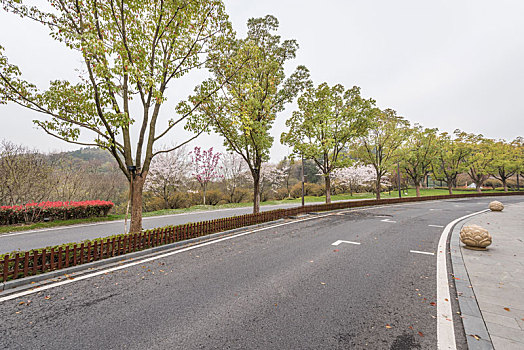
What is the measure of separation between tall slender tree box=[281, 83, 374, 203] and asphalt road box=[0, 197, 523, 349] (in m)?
12.6

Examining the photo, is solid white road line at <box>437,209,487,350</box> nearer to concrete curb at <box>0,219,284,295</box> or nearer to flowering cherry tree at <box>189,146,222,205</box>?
concrete curb at <box>0,219,284,295</box>

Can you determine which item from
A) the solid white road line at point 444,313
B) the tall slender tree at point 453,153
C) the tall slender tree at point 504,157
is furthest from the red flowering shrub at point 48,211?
the tall slender tree at point 504,157

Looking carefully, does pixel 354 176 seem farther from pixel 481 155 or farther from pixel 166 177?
pixel 166 177

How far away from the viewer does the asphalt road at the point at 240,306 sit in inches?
114

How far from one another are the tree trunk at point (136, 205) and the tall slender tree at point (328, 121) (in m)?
12.3

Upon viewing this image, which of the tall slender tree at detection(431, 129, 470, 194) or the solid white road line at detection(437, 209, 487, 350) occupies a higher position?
the tall slender tree at detection(431, 129, 470, 194)

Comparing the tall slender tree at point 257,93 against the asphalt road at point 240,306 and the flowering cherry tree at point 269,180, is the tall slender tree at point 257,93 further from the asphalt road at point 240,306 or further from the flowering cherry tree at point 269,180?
the flowering cherry tree at point 269,180

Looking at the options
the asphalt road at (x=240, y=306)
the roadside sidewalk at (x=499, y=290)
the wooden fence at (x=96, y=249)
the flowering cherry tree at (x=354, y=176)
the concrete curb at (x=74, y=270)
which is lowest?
the roadside sidewalk at (x=499, y=290)

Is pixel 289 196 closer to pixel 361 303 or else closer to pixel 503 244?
pixel 503 244

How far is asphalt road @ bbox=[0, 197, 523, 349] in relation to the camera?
2.90m

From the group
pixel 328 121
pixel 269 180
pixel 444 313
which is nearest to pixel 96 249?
pixel 444 313

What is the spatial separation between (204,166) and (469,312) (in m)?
25.0

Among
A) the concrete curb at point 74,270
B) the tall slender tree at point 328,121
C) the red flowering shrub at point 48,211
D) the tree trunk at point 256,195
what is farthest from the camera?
the tall slender tree at point 328,121

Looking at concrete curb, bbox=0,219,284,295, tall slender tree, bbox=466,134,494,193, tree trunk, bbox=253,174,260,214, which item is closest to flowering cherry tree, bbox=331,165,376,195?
tall slender tree, bbox=466,134,494,193
